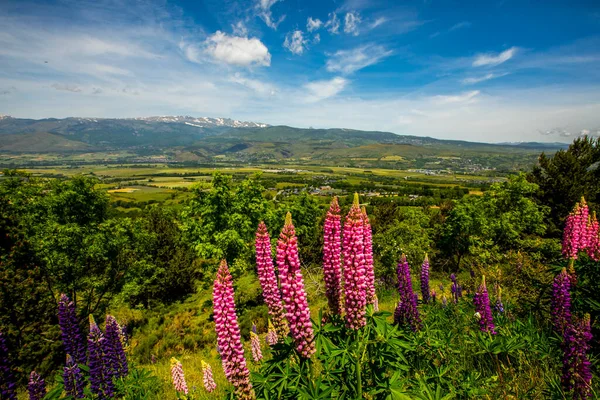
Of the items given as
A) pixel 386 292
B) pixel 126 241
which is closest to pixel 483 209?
pixel 386 292

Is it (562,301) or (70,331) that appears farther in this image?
(70,331)

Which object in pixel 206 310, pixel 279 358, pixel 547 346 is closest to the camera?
pixel 279 358

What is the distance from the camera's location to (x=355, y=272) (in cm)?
436

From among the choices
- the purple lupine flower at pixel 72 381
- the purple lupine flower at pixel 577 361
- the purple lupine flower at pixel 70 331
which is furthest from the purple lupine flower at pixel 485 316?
the purple lupine flower at pixel 70 331

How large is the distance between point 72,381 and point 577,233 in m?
14.7

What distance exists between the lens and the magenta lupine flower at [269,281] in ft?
17.3

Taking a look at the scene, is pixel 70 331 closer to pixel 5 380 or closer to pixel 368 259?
pixel 5 380

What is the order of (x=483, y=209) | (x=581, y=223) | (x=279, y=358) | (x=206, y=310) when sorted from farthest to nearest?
(x=483, y=209) → (x=206, y=310) → (x=581, y=223) → (x=279, y=358)

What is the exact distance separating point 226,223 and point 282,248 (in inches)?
816

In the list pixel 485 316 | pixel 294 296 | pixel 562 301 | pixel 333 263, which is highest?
pixel 333 263

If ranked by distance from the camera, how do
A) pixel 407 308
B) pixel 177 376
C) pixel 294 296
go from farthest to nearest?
pixel 177 376 < pixel 407 308 < pixel 294 296

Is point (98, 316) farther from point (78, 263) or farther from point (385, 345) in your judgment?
point (385, 345)

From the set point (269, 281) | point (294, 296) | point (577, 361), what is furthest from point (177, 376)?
point (577, 361)

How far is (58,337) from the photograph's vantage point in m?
14.4
